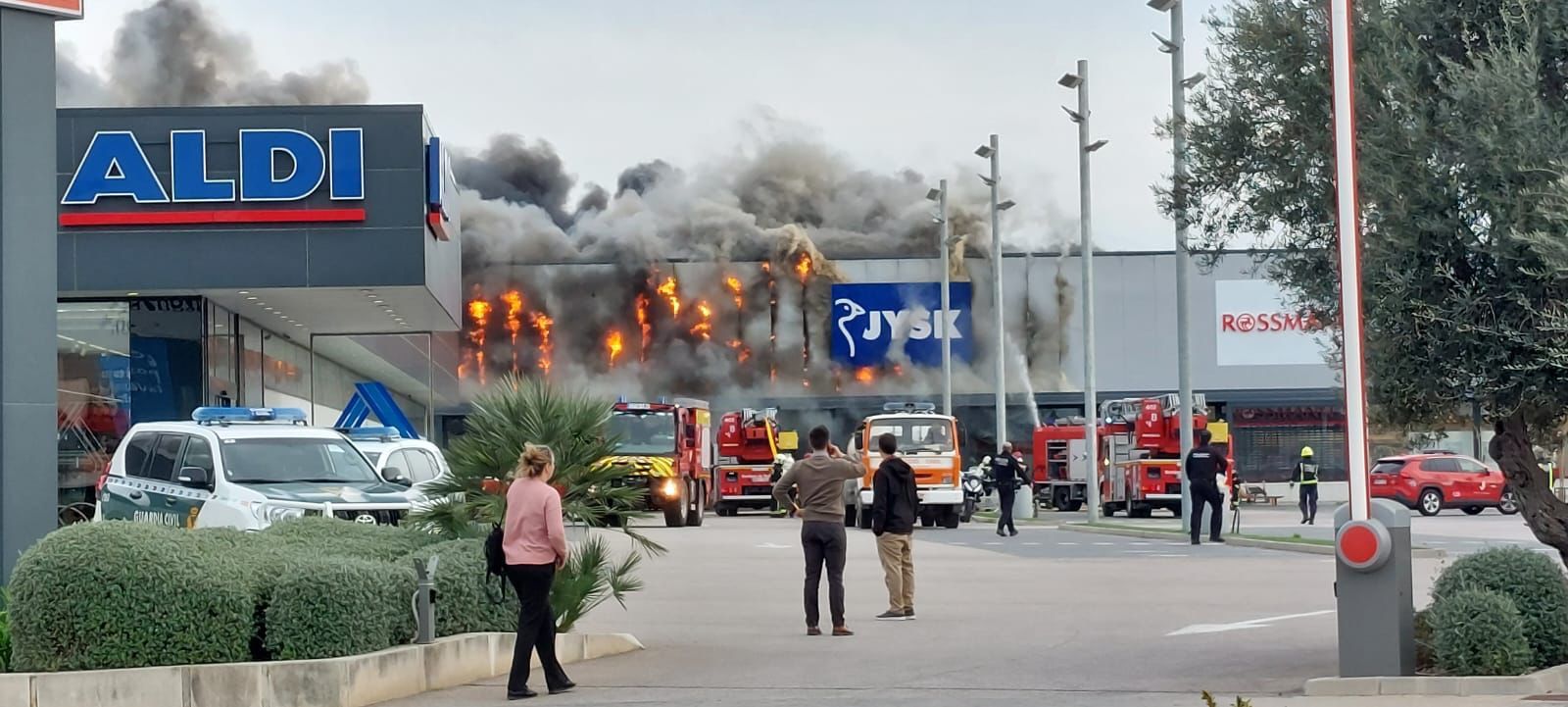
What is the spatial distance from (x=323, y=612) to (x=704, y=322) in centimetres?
5713

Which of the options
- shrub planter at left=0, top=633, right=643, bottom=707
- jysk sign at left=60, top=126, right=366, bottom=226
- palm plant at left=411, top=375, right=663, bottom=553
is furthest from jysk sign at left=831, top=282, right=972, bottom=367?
shrub planter at left=0, top=633, right=643, bottom=707

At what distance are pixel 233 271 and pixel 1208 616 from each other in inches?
657

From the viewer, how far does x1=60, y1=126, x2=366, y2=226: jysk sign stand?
92.9ft

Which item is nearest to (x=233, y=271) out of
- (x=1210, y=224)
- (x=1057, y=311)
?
(x=1210, y=224)

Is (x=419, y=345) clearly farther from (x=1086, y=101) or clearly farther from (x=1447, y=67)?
(x=1447, y=67)

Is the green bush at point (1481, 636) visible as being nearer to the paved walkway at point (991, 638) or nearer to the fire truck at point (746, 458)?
the paved walkway at point (991, 638)

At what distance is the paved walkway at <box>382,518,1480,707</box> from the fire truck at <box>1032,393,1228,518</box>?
1748cm

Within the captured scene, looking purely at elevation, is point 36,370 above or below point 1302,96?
below

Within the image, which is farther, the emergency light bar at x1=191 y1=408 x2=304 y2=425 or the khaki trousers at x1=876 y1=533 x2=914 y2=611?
the emergency light bar at x1=191 y1=408 x2=304 y2=425

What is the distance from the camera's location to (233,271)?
28.8 metres

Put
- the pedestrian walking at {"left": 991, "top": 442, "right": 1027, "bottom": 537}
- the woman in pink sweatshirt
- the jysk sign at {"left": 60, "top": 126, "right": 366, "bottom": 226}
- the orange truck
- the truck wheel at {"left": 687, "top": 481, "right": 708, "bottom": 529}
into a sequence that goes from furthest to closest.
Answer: the truck wheel at {"left": 687, "top": 481, "right": 708, "bottom": 529} < the orange truck < the pedestrian walking at {"left": 991, "top": 442, "right": 1027, "bottom": 537} < the jysk sign at {"left": 60, "top": 126, "right": 366, "bottom": 226} < the woman in pink sweatshirt

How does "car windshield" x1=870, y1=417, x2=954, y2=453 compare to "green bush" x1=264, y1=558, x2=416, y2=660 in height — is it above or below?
above

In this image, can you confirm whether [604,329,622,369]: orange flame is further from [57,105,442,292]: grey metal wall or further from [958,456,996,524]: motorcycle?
[57,105,442,292]: grey metal wall

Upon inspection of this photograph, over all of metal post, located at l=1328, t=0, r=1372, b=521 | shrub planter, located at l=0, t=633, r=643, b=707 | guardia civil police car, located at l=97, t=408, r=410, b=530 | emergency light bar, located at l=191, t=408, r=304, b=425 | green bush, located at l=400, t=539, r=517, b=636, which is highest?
metal post, located at l=1328, t=0, r=1372, b=521
